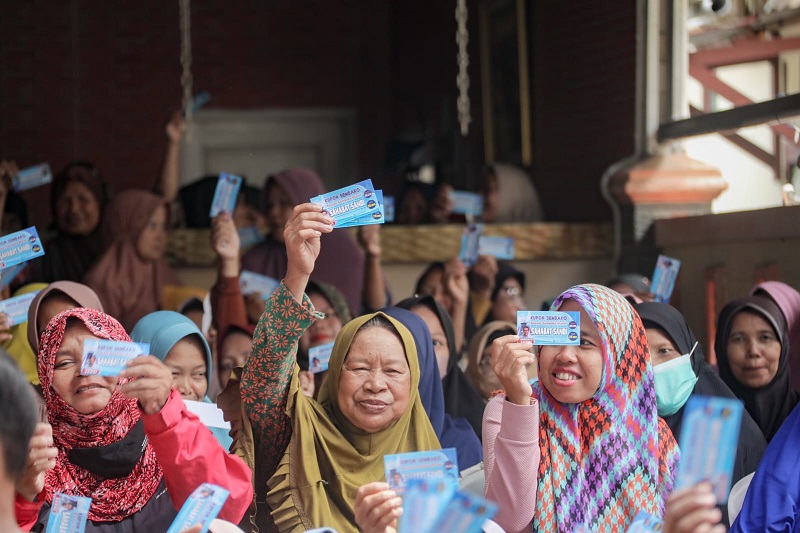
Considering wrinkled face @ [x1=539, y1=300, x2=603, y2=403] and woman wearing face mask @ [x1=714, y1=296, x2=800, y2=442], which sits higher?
wrinkled face @ [x1=539, y1=300, x2=603, y2=403]

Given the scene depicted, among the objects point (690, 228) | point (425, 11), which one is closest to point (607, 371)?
point (690, 228)

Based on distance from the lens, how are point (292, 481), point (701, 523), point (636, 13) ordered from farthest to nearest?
point (636, 13)
point (292, 481)
point (701, 523)

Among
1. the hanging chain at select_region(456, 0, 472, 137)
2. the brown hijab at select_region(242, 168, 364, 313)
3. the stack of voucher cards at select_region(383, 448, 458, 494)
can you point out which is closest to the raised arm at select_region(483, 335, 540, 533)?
the stack of voucher cards at select_region(383, 448, 458, 494)

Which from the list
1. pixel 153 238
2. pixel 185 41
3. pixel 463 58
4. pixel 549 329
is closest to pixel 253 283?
pixel 153 238

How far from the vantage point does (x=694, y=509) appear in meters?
1.96

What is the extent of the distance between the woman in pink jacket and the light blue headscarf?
51cm

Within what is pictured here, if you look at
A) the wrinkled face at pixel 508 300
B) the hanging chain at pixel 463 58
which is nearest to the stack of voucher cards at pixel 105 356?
the wrinkled face at pixel 508 300

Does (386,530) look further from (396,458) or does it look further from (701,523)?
(701,523)

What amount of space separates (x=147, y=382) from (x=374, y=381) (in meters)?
0.75

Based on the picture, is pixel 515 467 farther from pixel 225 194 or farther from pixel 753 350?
pixel 225 194

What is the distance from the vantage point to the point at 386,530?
2322 mm

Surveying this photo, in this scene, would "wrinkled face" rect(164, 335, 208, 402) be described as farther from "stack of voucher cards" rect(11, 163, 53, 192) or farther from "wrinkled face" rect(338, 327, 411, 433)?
"stack of voucher cards" rect(11, 163, 53, 192)

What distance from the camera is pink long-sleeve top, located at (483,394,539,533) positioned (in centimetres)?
269

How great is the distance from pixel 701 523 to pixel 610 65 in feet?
15.6
